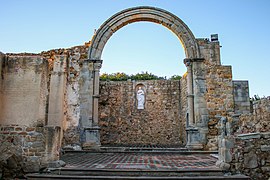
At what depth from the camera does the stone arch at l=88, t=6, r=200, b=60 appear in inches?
397

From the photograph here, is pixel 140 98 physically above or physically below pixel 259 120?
above

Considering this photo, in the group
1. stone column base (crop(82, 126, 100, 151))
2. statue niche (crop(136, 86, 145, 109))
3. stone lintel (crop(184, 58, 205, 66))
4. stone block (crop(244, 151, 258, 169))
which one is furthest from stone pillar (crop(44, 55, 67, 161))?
statue niche (crop(136, 86, 145, 109))

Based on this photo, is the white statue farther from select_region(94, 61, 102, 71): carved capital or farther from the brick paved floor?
the brick paved floor

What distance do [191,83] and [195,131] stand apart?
1.93 meters

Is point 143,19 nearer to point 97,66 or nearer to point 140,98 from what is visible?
point 97,66

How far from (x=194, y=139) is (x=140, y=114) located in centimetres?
485

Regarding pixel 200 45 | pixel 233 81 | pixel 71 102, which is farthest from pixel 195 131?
pixel 71 102

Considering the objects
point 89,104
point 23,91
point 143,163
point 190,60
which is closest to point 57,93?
point 23,91

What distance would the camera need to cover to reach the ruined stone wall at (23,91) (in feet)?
18.0

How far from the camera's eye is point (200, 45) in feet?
33.3

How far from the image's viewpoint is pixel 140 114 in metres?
13.6

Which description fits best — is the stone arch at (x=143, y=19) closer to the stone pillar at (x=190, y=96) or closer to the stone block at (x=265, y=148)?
the stone pillar at (x=190, y=96)

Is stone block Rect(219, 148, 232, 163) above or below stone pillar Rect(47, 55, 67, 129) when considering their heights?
below

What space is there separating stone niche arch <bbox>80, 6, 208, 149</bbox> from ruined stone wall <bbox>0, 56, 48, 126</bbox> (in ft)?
12.8
